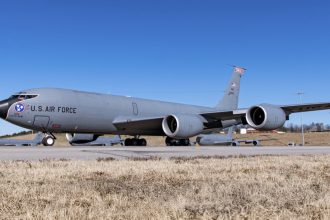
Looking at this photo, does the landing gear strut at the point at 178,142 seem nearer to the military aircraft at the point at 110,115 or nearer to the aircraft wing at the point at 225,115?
the military aircraft at the point at 110,115

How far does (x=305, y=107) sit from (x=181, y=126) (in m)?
8.30

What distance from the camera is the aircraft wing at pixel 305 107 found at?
81.6ft

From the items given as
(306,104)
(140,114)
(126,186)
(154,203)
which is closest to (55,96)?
(140,114)

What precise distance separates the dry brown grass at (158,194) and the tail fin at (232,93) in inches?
1168

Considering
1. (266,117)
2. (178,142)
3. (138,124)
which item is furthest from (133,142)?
(266,117)

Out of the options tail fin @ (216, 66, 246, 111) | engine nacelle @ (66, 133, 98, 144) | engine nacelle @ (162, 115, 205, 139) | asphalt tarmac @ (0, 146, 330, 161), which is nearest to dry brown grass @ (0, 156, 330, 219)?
asphalt tarmac @ (0, 146, 330, 161)

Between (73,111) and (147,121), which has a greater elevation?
(73,111)

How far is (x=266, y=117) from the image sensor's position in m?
22.7

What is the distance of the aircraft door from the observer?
23316 millimetres

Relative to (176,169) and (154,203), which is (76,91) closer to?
(176,169)

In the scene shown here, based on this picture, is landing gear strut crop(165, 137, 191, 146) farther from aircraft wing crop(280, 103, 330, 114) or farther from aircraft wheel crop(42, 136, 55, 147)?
aircraft wheel crop(42, 136, 55, 147)

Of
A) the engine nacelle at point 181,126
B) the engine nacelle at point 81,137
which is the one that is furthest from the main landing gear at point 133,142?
the engine nacelle at point 181,126

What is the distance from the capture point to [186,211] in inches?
160

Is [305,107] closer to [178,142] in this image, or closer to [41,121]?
[178,142]
